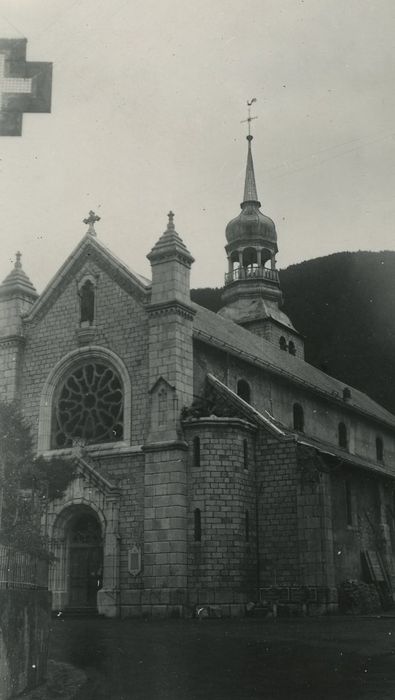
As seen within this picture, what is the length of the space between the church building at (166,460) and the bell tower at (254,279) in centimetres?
1670

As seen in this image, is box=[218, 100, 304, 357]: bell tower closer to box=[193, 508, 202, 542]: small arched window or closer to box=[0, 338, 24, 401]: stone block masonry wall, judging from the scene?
box=[0, 338, 24, 401]: stone block masonry wall

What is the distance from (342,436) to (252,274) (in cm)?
1454

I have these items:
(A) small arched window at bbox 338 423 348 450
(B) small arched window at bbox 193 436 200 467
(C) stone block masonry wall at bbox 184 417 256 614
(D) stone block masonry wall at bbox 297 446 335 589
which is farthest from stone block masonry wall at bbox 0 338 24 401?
(A) small arched window at bbox 338 423 348 450

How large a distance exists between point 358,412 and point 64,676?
121 ft

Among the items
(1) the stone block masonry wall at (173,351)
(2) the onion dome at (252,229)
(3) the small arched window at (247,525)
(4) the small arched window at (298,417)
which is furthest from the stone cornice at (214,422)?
(2) the onion dome at (252,229)

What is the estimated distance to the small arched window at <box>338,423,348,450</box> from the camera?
153ft

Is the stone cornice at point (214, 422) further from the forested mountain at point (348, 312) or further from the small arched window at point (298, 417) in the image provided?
the forested mountain at point (348, 312)

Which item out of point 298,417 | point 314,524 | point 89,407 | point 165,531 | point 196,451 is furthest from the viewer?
point 298,417

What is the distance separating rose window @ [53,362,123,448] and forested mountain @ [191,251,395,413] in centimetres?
5754

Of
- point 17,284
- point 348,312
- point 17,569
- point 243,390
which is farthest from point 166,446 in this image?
point 348,312

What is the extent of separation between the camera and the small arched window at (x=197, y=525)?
2973 centimetres

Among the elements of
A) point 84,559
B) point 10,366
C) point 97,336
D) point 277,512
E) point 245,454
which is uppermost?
point 97,336

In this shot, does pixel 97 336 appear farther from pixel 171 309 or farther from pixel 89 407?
pixel 171 309

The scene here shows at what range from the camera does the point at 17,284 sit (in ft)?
123
